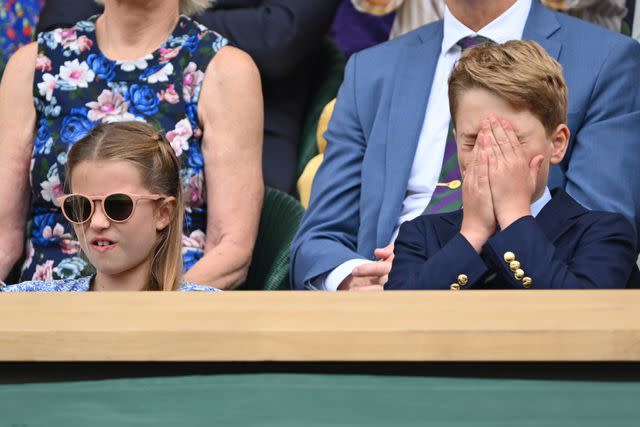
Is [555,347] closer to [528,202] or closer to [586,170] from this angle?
[528,202]

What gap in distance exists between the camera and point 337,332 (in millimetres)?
1066

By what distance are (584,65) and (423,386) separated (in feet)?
5.25

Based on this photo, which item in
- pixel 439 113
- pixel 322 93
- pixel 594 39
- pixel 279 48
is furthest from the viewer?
pixel 322 93

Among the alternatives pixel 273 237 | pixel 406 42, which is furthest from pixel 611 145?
pixel 273 237

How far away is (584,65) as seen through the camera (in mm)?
2486

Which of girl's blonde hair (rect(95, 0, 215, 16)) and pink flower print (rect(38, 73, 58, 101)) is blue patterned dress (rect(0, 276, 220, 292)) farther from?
girl's blonde hair (rect(95, 0, 215, 16))

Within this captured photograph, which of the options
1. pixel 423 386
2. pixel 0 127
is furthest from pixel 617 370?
pixel 0 127

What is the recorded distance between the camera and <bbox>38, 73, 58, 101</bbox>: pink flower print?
285 cm

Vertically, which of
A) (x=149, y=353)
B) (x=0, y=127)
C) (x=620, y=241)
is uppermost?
(x=149, y=353)

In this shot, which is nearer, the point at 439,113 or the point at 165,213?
the point at 165,213

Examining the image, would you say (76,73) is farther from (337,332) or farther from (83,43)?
(337,332)

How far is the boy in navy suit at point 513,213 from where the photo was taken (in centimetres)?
196

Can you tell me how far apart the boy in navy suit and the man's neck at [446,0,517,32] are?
1.58ft

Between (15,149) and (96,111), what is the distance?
0.24 m
